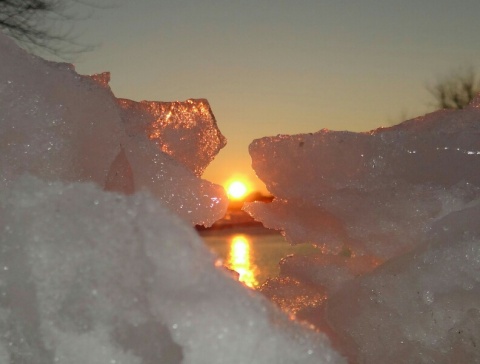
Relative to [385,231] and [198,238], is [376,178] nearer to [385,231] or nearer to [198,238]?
[385,231]

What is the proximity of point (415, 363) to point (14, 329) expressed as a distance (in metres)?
0.46

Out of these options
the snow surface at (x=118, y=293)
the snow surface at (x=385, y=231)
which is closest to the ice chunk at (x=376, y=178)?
the snow surface at (x=385, y=231)

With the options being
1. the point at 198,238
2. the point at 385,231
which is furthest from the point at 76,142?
the point at 385,231

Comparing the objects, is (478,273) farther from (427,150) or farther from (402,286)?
(427,150)

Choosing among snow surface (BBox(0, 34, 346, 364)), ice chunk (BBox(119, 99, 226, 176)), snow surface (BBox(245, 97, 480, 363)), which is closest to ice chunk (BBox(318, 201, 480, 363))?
snow surface (BBox(245, 97, 480, 363))

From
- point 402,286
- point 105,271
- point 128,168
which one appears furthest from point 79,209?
point 402,286

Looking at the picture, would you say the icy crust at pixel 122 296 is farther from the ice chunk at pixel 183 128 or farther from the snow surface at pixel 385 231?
the ice chunk at pixel 183 128

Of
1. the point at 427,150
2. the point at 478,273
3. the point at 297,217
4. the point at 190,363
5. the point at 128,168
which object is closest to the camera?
the point at 190,363

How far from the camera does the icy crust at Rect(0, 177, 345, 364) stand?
0.57 m

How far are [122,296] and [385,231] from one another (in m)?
0.49

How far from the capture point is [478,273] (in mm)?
790

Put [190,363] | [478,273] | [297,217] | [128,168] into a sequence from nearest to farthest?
1. [190,363]
2. [478,273]
3. [128,168]
4. [297,217]

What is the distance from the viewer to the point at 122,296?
1.93ft

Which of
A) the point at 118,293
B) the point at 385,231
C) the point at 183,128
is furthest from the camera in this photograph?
the point at 183,128
